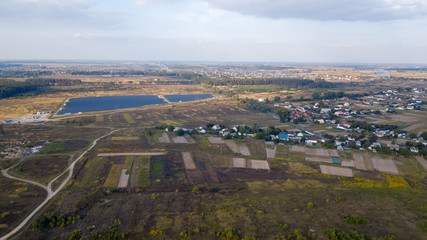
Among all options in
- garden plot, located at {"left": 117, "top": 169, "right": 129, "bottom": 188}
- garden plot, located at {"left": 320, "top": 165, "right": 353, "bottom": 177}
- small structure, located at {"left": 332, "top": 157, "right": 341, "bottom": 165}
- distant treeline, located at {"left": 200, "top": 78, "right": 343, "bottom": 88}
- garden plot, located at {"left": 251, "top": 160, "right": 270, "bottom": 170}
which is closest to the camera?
garden plot, located at {"left": 117, "top": 169, "right": 129, "bottom": 188}

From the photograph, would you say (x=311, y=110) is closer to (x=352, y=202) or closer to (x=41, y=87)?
(x=352, y=202)

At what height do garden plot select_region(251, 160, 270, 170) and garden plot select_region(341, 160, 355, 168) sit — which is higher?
garden plot select_region(341, 160, 355, 168)

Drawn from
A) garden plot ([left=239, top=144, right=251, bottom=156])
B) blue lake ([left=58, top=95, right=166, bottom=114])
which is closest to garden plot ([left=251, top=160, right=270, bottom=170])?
garden plot ([left=239, top=144, right=251, bottom=156])

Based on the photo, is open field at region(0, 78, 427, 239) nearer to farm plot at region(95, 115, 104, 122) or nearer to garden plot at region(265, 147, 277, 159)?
garden plot at region(265, 147, 277, 159)

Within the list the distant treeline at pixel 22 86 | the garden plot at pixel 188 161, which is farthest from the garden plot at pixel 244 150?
the distant treeline at pixel 22 86

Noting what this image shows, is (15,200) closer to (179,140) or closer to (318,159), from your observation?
(179,140)

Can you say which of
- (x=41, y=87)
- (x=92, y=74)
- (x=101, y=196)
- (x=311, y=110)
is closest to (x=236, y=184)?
(x=101, y=196)

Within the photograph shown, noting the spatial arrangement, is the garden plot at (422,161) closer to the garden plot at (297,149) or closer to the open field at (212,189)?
the open field at (212,189)
